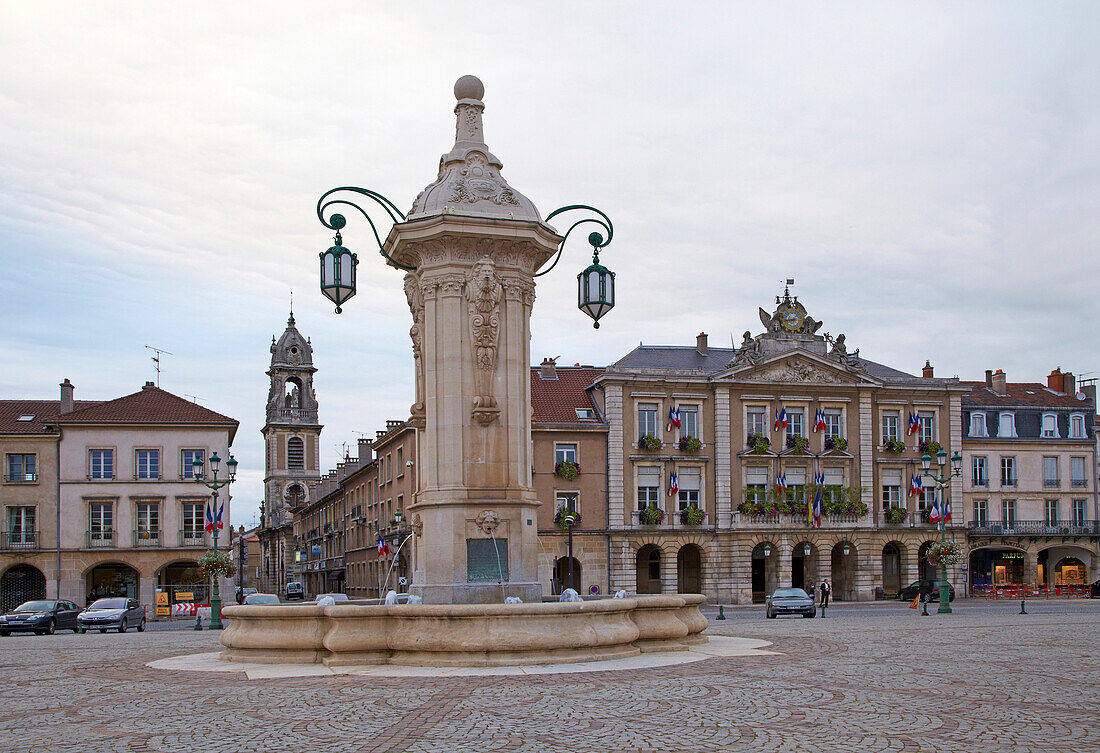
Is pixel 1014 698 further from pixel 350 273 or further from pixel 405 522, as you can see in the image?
pixel 405 522

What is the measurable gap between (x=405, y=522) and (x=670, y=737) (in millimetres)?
46585

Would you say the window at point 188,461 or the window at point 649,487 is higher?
the window at point 188,461

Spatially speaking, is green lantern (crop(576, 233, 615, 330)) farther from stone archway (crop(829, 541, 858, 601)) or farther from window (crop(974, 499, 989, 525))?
window (crop(974, 499, 989, 525))

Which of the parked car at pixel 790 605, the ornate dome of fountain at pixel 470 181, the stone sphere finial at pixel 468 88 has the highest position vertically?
the stone sphere finial at pixel 468 88

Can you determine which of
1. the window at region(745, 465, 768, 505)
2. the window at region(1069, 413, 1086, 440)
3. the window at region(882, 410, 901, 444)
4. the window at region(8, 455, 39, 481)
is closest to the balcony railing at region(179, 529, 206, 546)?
the window at region(8, 455, 39, 481)

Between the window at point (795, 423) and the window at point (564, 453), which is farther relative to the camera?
the window at point (795, 423)

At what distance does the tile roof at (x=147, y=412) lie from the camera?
201 feet

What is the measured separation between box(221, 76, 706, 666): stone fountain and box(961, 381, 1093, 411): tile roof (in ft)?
192

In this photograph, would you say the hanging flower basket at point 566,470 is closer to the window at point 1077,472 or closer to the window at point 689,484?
the window at point 689,484

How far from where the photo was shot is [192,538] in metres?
61.7

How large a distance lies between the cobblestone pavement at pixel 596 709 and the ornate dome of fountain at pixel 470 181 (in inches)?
296

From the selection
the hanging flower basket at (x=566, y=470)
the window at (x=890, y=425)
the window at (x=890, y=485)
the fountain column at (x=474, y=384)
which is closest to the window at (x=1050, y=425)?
the window at (x=890, y=425)

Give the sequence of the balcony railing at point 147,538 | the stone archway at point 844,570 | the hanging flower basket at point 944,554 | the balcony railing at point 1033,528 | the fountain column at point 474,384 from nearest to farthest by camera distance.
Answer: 1. the fountain column at point 474,384
2. the hanging flower basket at point 944,554
3. the balcony railing at point 147,538
4. the stone archway at point 844,570
5. the balcony railing at point 1033,528

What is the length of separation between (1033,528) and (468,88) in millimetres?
60622
